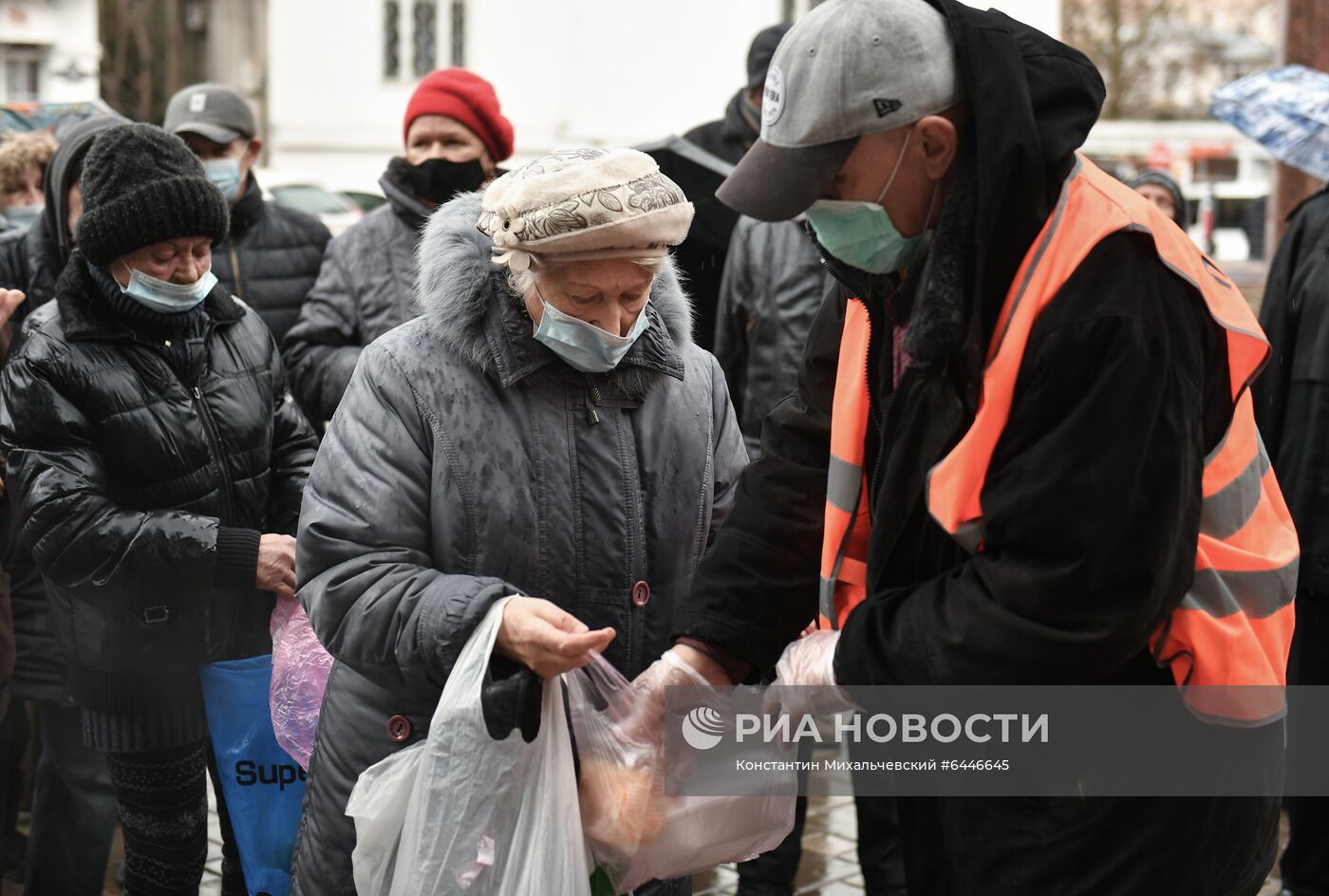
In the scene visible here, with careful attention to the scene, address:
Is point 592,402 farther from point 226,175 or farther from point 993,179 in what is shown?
point 226,175

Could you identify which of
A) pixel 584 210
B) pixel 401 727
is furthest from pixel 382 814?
pixel 584 210

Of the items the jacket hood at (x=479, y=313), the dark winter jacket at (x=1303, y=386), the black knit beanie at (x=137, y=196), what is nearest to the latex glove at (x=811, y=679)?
the jacket hood at (x=479, y=313)

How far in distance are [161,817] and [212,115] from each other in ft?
8.76

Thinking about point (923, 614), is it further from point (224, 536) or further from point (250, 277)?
point (250, 277)

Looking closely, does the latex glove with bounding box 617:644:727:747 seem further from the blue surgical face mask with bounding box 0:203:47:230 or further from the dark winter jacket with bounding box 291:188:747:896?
the blue surgical face mask with bounding box 0:203:47:230

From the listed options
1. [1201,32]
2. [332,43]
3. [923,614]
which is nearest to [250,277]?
[923,614]

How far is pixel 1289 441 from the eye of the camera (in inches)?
178

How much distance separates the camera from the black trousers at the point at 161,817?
12.4 ft

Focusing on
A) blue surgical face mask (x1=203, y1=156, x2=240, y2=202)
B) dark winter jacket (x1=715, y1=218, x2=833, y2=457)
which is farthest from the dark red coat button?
blue surgical face mask (x1=203, y1=156, x2=240, y2=202)

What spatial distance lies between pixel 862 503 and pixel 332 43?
3054 cm

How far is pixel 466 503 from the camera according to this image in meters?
2.62

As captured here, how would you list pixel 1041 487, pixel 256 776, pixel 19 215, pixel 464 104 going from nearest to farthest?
pixel 1041 487, pixel 256 776, pixel 464 104, pixel 19 215

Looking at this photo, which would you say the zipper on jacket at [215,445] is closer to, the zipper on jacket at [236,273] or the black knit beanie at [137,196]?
the black knit beanie at [137,196]

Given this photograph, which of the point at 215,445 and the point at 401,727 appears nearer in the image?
the point at 401,727
